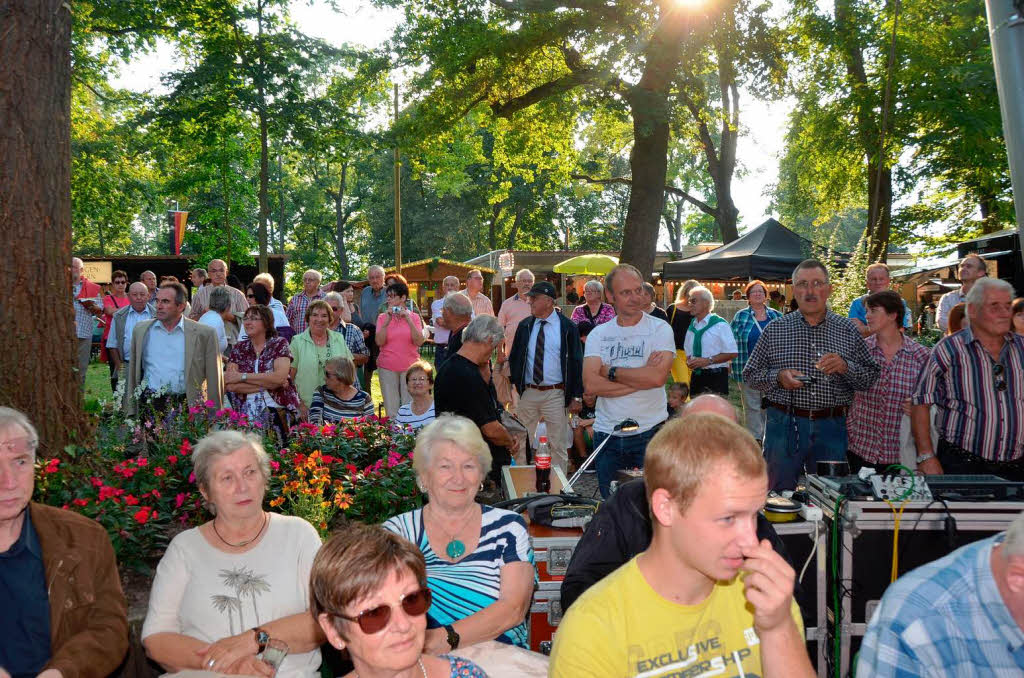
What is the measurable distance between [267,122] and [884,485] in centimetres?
1629

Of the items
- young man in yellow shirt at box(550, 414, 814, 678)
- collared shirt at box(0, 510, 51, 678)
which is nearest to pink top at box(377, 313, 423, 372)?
collared shirt at box(0, 510, 51, 678)

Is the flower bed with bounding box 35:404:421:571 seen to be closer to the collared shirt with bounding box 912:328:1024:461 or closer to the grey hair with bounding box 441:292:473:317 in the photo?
the grey hair with bounding box 441:292:473:317

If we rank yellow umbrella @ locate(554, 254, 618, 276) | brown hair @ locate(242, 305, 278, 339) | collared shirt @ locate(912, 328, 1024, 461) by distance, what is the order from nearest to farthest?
1. collared shirt @ locate(912, 328, 1024, 461)
2. brown hair @ locate(242, 305, 278, 339)
3. yellow umbrella @ locate(554, 254, 618, 276)

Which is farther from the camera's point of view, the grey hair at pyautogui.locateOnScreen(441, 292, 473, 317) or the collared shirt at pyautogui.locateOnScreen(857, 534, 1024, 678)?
the grey hair at pyautogui.locateOnScreen(441, 292, 473, 317)

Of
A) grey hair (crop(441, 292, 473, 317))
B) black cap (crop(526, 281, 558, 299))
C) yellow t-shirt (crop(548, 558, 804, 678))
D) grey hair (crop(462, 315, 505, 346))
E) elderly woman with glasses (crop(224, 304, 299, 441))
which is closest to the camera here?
yellow t-shirt (crop(548, 558, 804, 678))

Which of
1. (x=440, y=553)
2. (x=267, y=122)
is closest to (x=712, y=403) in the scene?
(x=440, y=553)

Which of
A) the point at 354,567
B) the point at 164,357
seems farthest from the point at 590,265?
the point at 354,567

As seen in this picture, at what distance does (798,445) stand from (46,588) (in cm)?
449

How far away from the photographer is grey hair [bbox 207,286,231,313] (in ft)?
26.9

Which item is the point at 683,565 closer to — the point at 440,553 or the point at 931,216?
the point at 440,553

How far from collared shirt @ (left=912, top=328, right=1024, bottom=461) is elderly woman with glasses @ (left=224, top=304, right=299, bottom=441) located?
16.5 ft

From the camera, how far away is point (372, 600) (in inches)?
88.5

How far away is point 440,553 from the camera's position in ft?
11.0

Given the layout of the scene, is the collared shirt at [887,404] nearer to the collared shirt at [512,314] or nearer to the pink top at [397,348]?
the pink top at [397,348]
